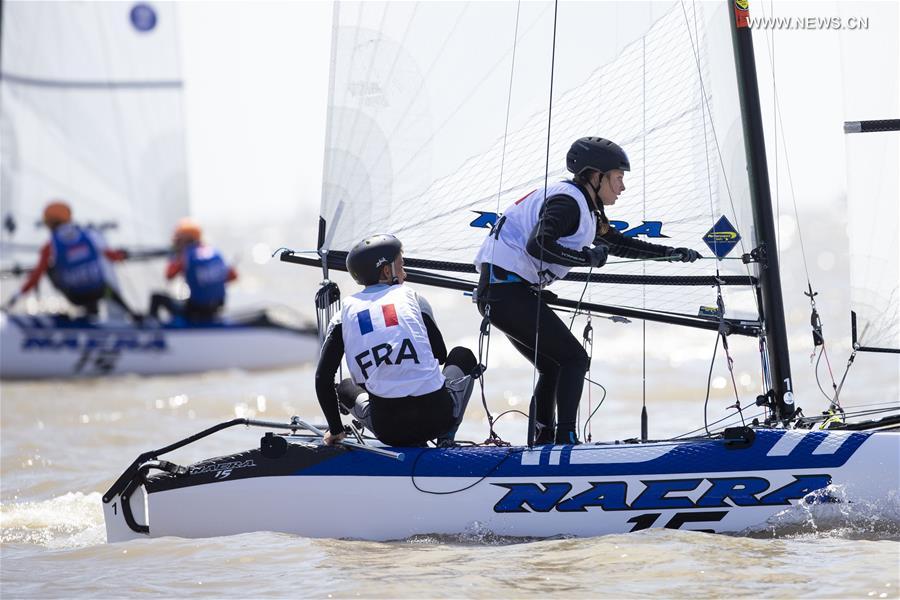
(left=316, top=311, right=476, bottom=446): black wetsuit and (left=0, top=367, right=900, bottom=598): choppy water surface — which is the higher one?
(left=316, top=311, right=476, bottom=446): black wetsuit

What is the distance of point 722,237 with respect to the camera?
505 cm

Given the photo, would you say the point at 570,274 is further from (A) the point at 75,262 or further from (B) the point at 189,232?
(B) the point at 189,232

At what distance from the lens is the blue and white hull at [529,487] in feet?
14.7

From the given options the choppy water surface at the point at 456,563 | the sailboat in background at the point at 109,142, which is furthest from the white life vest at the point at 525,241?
the sailboat in background at the point at 109,142

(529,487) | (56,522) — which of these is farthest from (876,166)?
(56,522)

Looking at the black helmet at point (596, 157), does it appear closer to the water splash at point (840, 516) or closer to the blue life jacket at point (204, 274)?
the water splash at point (840, 516)

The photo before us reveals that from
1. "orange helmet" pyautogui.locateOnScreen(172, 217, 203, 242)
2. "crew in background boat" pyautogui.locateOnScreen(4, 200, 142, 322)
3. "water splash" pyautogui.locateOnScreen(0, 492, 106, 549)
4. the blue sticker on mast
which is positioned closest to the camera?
the blue sticker on mast

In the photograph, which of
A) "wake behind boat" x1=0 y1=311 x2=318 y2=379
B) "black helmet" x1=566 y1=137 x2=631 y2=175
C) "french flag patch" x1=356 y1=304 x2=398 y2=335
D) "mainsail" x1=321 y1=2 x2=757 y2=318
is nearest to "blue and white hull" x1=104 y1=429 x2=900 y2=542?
"french flag patch" x1=356 y1=304 x2=398 y2=335

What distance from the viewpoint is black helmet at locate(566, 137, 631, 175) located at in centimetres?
477

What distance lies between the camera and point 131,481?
16.5ft

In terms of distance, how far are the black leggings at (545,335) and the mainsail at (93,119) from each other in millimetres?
10263

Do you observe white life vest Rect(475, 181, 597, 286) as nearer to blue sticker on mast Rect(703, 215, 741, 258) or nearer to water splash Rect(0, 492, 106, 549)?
blue sticker on mast Rect(703, 215, 741, 258)

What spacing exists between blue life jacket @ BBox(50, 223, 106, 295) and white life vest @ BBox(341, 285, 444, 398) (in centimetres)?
842

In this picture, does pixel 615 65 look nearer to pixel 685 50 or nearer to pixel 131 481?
pixel 685 50
